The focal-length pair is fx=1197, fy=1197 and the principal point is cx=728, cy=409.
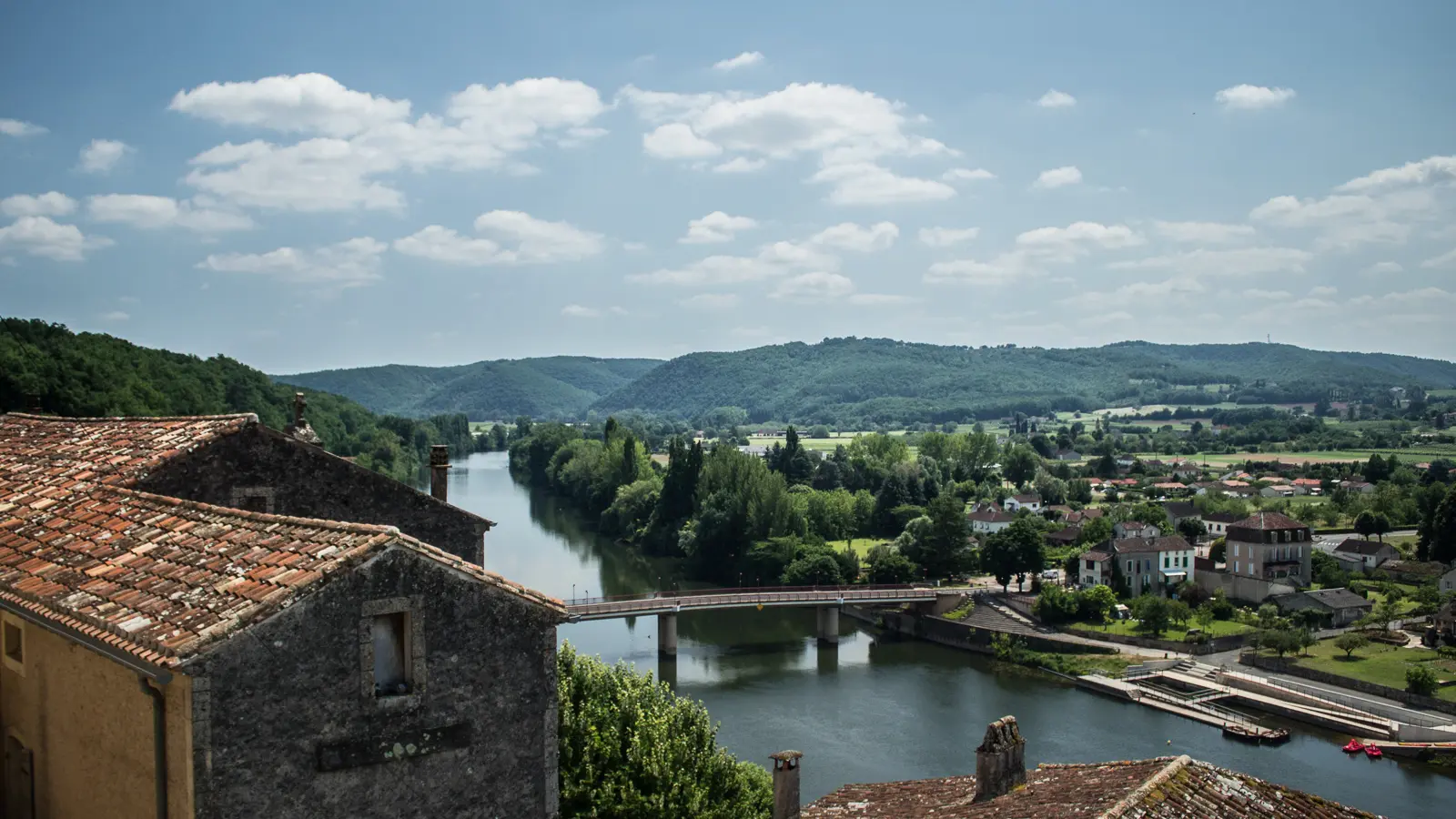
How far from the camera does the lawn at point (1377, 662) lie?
44.0 metres

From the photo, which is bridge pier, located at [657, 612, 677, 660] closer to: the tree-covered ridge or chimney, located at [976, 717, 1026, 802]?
the tree-covered ridge

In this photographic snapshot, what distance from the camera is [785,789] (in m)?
14.6

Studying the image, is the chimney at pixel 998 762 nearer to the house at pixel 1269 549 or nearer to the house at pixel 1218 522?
the house at pixel 1269 549

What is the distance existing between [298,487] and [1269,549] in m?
58.3

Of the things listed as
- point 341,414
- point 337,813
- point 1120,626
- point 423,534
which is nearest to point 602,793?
point 423,534

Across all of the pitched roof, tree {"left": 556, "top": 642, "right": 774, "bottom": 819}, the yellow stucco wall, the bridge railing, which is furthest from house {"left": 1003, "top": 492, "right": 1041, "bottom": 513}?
the yellow stucco wall

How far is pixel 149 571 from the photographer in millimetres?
8484

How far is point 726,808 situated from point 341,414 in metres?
122

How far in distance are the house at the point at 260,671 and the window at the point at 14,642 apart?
0.08 ft

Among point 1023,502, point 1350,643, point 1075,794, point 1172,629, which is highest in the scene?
point 1075,794

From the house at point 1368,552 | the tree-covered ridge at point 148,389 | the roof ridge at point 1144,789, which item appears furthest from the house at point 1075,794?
the house at point 1368,552

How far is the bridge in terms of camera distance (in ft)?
164

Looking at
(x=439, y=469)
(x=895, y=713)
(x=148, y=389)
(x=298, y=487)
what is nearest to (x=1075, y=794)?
(x=298, y=487)

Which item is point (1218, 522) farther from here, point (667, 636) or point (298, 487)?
point (298, 487)
